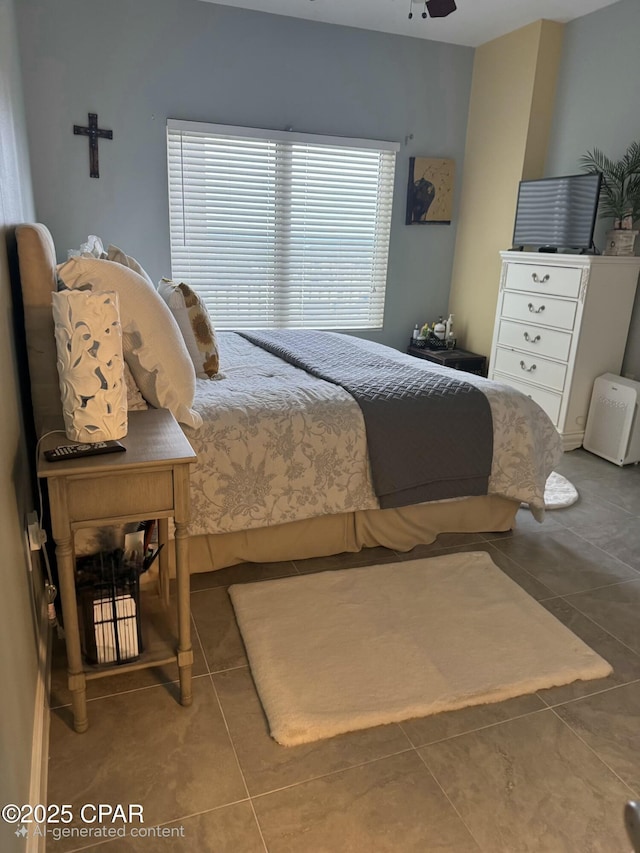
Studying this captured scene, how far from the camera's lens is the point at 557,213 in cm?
396

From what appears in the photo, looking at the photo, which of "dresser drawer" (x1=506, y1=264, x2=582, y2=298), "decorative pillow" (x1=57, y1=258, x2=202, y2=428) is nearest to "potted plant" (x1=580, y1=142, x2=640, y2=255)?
"dresser drawer" (x1=506, y1=264, x2=582, y2=298)

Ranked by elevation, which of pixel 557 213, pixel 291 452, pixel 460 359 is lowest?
pixel 460 359

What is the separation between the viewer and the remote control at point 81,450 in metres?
1.39

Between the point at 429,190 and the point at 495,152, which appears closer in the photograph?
the point at 495,152

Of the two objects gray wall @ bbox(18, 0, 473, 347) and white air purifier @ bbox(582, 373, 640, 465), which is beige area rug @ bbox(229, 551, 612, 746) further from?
gray wall @ bbox(18, 0, 473, 347)

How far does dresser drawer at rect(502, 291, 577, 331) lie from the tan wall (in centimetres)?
55

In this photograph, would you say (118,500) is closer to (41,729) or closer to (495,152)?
(41,729)

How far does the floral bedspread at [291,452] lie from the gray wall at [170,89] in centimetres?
224

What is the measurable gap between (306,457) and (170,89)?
3.10 m

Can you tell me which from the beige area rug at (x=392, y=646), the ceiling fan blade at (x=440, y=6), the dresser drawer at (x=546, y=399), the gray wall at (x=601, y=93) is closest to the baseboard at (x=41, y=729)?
the beige area rug at (x=392, y=646)

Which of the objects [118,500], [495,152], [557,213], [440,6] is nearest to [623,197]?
[557,213]

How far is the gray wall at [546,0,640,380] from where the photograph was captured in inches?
147

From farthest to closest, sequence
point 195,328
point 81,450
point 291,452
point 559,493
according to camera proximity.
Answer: point 559,493
point 195,328
point 291,452
point 81,450

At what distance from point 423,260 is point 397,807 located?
438 cm
